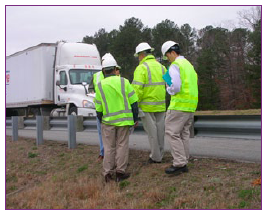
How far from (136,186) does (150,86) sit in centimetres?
179

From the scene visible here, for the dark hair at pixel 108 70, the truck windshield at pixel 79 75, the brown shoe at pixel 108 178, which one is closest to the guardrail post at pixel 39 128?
the dark hair at pixel 108 70

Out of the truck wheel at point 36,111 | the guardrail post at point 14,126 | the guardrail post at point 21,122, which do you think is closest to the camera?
the guardrail post at point 14,126

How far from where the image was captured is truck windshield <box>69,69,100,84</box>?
18.2 metres

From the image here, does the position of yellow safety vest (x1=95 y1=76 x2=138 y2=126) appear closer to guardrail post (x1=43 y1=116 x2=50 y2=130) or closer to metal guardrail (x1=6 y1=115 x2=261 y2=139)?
metal guardrail (x1=6 y1=115 x2=261 y2=139)

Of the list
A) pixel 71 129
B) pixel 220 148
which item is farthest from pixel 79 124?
pixel 220 148

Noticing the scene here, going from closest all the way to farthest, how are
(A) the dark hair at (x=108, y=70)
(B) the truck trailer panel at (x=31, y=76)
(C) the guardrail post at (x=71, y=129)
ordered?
(A) the dark hair at (x=108, y=70) → (C) the guardrail post at (x=71, y=129) → (B) the truck trailer panel at (x=31, y=76)

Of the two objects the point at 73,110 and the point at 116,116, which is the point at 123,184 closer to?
the point at 116,116

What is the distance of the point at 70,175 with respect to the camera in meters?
6.82

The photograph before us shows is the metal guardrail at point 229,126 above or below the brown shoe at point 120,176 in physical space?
above

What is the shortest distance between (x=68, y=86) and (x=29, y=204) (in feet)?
42.8

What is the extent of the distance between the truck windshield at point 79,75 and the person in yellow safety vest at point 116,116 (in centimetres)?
1206

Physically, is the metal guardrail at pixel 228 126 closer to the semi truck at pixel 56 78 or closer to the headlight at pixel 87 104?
the headlight at pixel 87 104

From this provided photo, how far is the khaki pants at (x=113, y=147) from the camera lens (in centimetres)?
631

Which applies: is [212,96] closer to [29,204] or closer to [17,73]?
[17,73]
